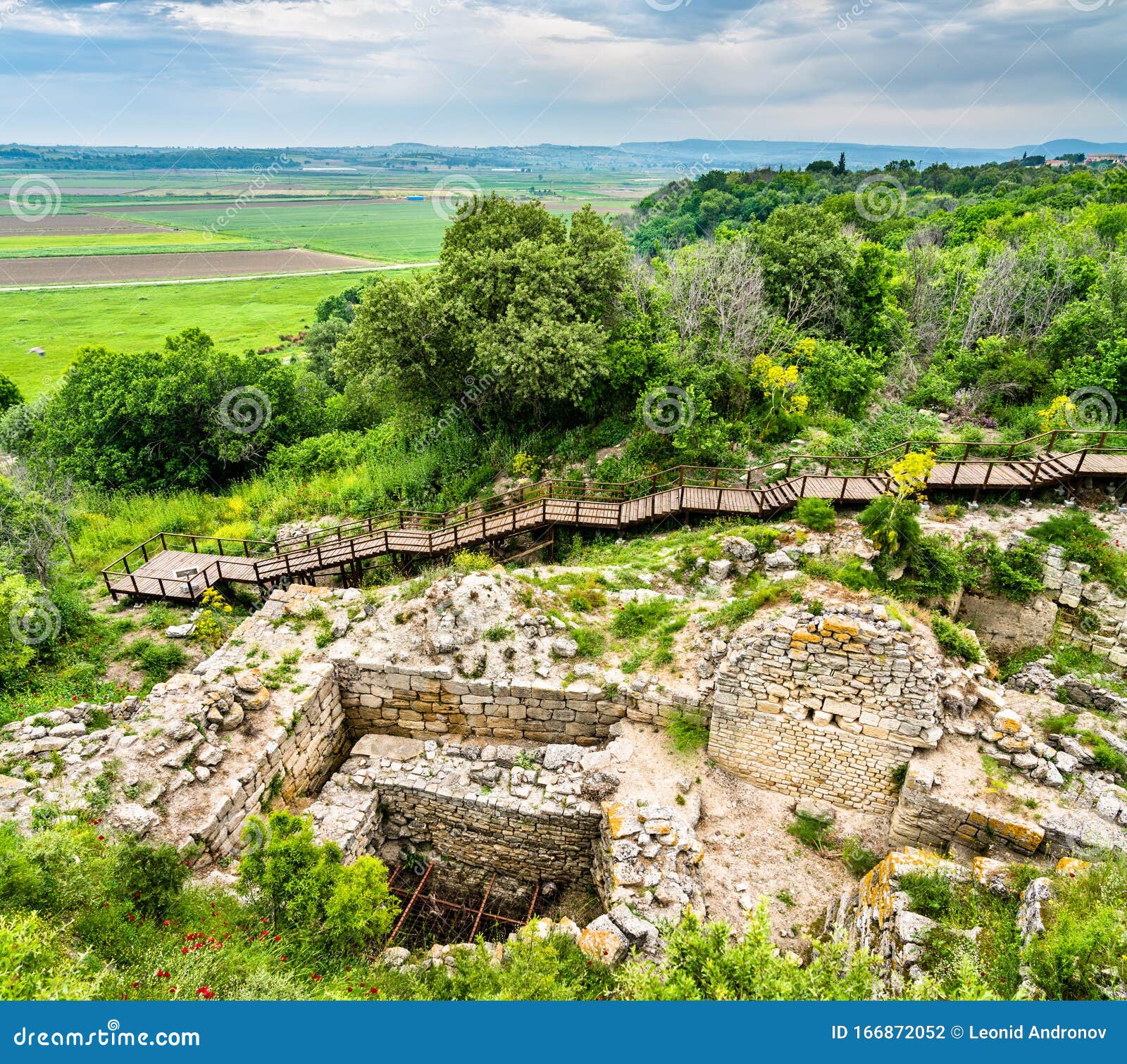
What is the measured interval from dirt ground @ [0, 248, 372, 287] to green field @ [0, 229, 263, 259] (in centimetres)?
272

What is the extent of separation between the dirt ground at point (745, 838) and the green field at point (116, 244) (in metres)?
128

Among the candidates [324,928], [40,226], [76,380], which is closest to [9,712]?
[324,928]

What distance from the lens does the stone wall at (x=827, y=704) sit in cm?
965

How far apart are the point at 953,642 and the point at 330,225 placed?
166902 mm

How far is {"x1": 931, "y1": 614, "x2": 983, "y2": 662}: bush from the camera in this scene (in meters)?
10.9

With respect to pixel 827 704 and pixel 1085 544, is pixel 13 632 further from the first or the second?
pixel 1085 544

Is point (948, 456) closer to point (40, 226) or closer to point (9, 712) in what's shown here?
point (9, 712)

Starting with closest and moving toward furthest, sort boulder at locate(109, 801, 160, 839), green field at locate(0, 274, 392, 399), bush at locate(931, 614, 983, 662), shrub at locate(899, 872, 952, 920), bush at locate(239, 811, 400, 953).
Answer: bush at locate(239, 811, 400, 953) < shrub at locate(899, 872, 952, 920) < boulder at locate(109, 801, 160, 839) < bush at locate(931, 614, 983, 662) < green field at locate(0, 274, 392, 399)

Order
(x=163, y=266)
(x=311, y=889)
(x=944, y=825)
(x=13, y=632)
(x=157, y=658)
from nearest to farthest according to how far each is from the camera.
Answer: (x=311, y=889), (x=944, y=825), (x=13, y=632), (x=157, y=658), (x=163, y=266)

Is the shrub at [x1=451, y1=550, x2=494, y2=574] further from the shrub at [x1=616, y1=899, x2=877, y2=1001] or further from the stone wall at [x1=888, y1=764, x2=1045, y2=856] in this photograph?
the stone wall at [x1=888, y1=764, x2=1045, y2=856]

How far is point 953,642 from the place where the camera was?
10969 mm

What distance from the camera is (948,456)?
17172 millimetres

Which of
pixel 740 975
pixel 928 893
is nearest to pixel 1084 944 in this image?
pixel 928 893

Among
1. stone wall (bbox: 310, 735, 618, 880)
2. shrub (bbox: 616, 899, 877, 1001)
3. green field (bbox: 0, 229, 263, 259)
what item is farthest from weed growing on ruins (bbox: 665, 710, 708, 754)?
green field (bbox: 0, 229, 263, 259)
